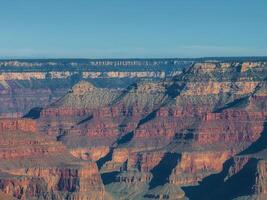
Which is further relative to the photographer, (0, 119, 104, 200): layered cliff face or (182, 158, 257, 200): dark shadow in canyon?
(182, 158, 257, 200): dark shadow in canyon

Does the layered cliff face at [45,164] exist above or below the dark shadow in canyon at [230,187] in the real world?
above

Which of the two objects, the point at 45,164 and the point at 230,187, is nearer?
the point at 45,164

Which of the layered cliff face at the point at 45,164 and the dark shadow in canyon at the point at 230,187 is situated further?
the dark shadow in canyon at the point at 230,187

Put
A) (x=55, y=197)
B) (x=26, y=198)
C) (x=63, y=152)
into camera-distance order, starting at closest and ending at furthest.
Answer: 1. (x=26, y=198)
2. (x=55, y=197)
3. (x=63, y=152)

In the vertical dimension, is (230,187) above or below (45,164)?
below

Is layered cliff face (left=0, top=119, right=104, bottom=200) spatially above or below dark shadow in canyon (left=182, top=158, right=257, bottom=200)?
above

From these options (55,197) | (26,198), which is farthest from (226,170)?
(26,198)

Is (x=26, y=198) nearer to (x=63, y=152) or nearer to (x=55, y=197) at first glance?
(x=55, y=197)

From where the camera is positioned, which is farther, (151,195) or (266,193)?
(151,195)
